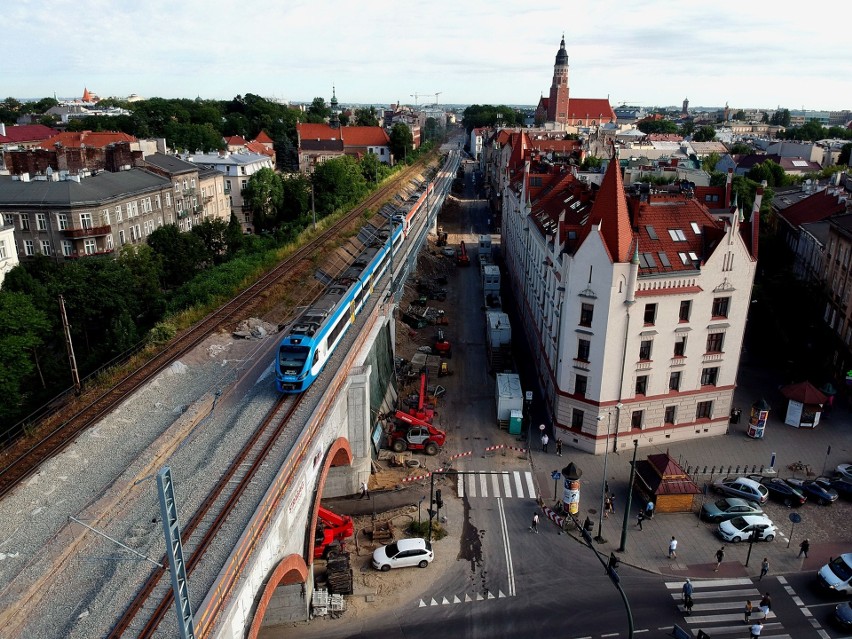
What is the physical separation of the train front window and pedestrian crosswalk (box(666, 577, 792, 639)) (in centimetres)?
2261

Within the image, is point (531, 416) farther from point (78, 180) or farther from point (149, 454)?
point (78, 180)

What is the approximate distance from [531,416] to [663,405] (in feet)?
32.6

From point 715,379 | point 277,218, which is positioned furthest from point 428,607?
point 277,218

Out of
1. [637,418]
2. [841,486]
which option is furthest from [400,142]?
[841,486]

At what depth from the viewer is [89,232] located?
233 feet

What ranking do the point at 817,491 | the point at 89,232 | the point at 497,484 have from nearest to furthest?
the point at 817,491 < the point at 497,484 < the point at 89,232

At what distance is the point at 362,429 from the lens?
38.1 metres

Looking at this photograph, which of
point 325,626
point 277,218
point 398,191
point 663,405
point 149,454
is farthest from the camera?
point 398,191

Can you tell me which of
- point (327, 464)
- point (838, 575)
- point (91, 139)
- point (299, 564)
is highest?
point (91, 139)

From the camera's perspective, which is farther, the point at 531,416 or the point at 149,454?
the point at 531,416

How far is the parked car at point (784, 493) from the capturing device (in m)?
38.9

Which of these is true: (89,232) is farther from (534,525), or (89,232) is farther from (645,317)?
(645,317)

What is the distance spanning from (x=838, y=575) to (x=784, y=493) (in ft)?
25.8

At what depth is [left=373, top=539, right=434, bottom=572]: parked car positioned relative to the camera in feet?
109
